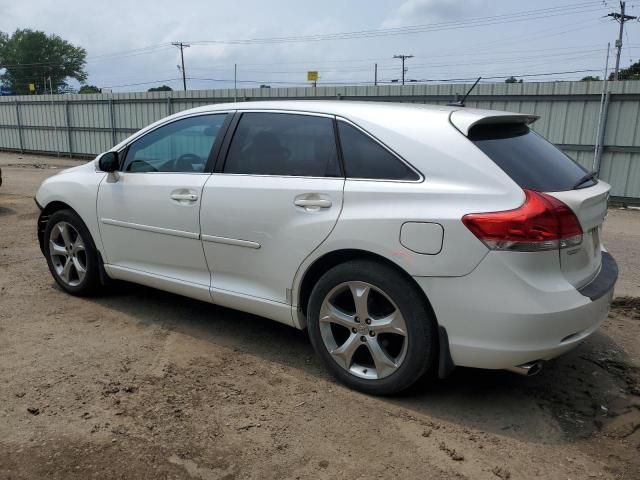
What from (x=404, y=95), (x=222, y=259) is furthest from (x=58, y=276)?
(x=404, y=95)

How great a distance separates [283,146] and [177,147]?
103cm

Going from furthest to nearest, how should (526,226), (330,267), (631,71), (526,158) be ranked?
(631,71) → (330,267) → (526,158) → (526,226)

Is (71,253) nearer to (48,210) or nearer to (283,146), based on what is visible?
(48,210)

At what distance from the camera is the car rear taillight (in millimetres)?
2738

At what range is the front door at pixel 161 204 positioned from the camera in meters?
3.96

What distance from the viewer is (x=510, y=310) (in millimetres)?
2771

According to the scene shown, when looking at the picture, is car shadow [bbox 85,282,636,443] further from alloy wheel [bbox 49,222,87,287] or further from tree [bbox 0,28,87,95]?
tree [bbox 0,28,87,95]

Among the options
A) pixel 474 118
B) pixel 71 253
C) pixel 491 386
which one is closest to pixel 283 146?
pixel 474 118

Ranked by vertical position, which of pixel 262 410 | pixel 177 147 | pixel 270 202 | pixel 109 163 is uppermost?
pixel 177 147

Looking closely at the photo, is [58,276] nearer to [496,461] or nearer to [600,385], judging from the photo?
[496,461]

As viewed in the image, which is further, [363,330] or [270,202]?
[270,202]

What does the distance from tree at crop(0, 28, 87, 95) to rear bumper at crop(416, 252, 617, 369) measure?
9751 centimetres

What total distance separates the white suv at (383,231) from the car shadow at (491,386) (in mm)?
315

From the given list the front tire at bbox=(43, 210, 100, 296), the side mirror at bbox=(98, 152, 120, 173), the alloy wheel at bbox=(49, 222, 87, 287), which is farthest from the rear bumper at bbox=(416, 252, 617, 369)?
the alloy wheel at bbox=(49, 222, 87, 287)
